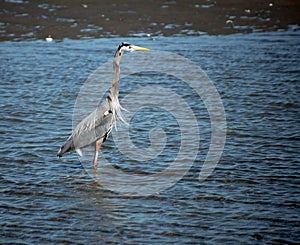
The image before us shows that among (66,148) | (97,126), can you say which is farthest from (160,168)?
(66,148)

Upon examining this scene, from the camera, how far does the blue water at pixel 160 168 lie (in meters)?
5.38

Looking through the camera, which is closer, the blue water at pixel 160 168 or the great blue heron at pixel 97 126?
the blue water at pixel 160 168

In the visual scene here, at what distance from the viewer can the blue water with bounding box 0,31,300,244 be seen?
5383mm

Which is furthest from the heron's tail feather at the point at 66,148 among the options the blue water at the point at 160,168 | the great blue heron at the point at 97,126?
the blue water at the point at 160,168

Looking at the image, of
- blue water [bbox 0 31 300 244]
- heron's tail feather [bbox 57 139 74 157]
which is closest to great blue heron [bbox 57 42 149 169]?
heron's tail feather [bbox 57 139 74 157]

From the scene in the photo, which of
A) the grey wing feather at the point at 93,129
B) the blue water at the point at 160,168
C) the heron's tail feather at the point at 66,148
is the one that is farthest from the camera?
the grey wing feather at the point at 93,129

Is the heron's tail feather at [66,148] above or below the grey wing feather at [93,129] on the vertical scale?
below

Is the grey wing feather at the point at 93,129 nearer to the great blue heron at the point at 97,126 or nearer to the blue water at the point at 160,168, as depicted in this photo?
the great blue heron at the point at 97,126

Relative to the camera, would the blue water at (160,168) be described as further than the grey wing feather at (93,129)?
No

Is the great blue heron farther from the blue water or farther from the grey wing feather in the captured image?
the blue water

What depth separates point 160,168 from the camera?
6996 mm

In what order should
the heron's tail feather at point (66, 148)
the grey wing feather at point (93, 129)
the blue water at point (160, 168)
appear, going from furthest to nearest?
the grey wing feather at point (93, 129) → the heron's tail feather at point (66, 148) → the blue water at point (160, 168)

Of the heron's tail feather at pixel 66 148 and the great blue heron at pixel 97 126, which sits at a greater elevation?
the great blue heron at pixel 97 126

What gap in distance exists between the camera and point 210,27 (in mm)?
14406
